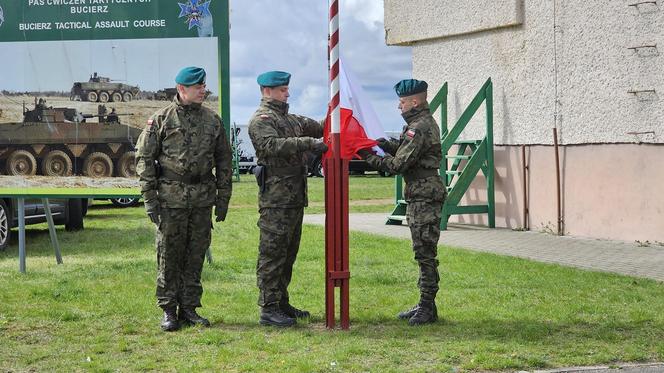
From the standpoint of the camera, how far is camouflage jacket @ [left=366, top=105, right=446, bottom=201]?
8555mm

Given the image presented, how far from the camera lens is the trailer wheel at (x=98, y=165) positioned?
12.1 metres

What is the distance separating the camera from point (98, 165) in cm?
1211

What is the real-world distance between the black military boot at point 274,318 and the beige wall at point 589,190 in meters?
7.44

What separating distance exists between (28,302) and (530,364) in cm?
508

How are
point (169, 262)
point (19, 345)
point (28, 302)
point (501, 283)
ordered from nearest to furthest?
point (19, 345) < point (169, 262) < point (28, 302) < point (501, 283)

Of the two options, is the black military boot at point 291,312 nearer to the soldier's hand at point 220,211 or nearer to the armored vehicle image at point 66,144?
the soldier's hand at point 220,211

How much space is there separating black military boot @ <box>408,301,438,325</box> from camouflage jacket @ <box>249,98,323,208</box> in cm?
129

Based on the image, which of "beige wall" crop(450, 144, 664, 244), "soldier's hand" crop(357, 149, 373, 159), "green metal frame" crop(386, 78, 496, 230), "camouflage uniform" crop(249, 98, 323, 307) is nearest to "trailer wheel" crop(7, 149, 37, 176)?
"camouflage uniform" crop(249, 98, 323, 307)

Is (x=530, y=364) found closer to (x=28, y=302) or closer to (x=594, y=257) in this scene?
(x=28, y=302)

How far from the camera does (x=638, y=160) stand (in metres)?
14.6

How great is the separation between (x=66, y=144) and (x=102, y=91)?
799 mm

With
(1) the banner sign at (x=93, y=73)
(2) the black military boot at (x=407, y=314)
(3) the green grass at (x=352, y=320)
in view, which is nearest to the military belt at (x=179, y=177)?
(3) the green grass at (x=352, y=320)

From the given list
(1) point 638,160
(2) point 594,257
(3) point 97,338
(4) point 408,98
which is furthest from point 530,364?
(1) point 638,160

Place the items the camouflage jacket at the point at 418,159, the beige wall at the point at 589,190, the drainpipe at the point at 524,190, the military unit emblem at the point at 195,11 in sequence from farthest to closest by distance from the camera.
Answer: the drainpipe at the point at 524,190, the beige wall at the point at 589,190, the military unit emblem at the point at 195,11, the camouflage jacket at the point at 418,159
